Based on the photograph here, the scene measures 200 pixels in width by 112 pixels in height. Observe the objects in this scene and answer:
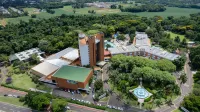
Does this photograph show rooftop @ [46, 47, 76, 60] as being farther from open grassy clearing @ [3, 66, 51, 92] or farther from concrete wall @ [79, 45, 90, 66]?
concrete wall @ [79, 45, 90, 66]

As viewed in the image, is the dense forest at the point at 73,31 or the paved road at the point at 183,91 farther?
the dense forest at the point at 73,31

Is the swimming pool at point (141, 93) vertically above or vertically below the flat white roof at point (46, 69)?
below

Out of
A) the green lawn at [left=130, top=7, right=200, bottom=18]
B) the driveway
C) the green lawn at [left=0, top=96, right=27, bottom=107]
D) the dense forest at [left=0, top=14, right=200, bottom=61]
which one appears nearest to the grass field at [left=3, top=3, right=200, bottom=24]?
the green lawn at [left=130, top=7, right=200, bottom=18]

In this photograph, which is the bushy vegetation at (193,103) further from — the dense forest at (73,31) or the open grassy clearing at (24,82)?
the open grassy clearing at (24,82)

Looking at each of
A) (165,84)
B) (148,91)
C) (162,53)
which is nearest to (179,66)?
(162,53)

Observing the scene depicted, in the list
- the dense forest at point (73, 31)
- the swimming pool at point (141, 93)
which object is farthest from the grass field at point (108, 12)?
the swimming pool at point (141, 93)

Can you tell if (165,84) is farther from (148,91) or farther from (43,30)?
(43,30)
